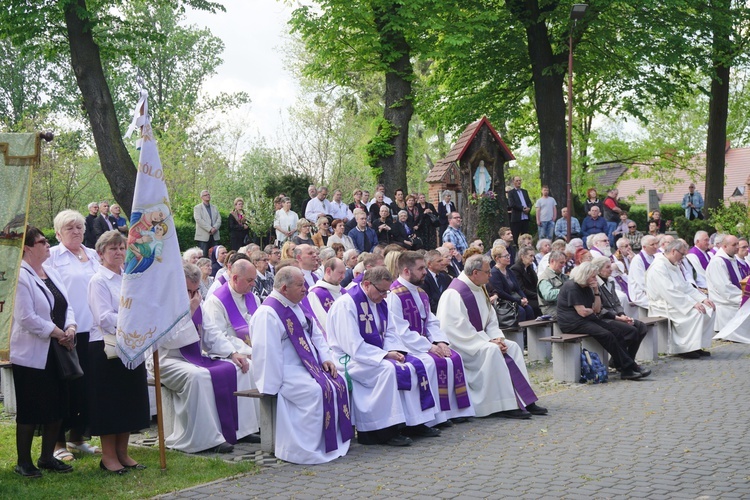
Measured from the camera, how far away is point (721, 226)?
21.6 meters

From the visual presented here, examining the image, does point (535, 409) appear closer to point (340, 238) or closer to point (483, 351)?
point (483, 351)

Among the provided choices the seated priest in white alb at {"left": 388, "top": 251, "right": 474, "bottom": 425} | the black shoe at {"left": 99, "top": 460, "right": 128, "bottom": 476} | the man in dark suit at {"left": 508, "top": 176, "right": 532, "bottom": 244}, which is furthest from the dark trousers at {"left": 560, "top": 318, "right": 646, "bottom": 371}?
the man in dark suit at {"left": 508, "top": 176, "right": 532, "bottom": 244}

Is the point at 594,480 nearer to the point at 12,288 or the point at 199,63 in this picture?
the point at 12,288

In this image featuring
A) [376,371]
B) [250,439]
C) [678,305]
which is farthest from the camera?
[678,305]

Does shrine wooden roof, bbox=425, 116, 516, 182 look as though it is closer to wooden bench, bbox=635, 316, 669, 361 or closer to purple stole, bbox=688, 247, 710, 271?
purple stole, bbox=688, 247, 710, 271

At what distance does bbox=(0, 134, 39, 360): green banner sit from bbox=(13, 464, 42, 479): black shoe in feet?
3.50

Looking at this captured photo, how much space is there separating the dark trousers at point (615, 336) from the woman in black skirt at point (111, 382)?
238 inches

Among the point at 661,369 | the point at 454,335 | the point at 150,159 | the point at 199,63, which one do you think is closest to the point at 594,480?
the point at 454,335

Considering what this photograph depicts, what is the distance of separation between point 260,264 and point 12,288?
546 cm

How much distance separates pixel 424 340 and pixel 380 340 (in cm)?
62

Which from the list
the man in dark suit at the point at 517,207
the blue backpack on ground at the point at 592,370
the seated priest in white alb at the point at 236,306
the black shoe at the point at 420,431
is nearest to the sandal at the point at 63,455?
the seated priest in white alb at the point at 236,306

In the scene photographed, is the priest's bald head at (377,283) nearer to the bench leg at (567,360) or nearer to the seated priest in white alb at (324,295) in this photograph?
the seated priest in white alb at (324,295)

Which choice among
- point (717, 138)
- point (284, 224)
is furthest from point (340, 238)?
point (717, 138)

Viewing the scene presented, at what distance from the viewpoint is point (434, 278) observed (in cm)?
1255
